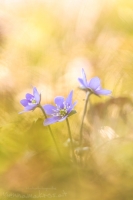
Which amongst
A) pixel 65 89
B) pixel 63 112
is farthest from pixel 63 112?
pixel 65 89

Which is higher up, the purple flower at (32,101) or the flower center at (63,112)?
the purple flower at (32,101)

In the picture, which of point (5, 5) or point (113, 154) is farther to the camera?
point (5, 5)

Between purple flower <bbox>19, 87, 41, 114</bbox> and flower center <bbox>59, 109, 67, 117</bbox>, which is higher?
purple flower <bbox>19, 87, 41, 114</bbox>

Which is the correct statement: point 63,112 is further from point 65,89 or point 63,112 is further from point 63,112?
point 65,89

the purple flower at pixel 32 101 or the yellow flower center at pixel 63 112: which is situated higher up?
the purple flower at pixel 32 101

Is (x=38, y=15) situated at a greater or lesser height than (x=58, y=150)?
greater

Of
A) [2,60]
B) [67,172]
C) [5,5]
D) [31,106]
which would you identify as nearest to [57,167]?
[67,172]

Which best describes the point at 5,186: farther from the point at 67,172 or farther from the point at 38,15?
the point at 38,15

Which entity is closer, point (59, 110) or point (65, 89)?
point (59, 110)
